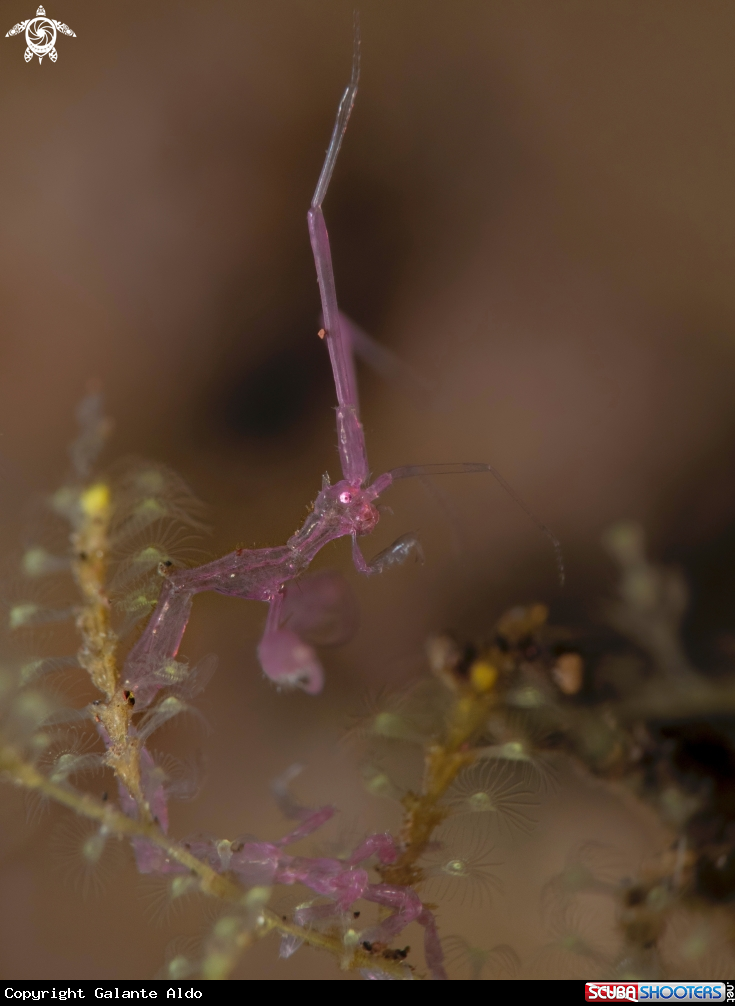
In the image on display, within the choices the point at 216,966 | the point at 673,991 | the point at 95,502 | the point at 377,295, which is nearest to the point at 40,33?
the point at 377,295

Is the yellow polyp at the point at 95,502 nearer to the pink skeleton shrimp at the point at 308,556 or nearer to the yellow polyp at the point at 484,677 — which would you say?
the pink skeleton shrimp at the point at 308,556

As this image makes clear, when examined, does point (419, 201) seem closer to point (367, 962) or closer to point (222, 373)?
point (222, 373)

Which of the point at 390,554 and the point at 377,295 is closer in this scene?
the point at 390,554

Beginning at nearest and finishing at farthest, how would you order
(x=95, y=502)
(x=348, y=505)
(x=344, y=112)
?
(x=95, y=502) → (x=348, y=505) → (x=344, y=112)

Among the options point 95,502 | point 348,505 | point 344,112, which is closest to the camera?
point 95,502

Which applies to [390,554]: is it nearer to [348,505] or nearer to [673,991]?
[348,505]

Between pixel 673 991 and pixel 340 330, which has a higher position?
pixel 340 330

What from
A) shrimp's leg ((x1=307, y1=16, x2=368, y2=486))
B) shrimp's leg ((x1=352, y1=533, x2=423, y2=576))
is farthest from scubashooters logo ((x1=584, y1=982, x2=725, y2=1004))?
shrimp's leg ((x1=307, y1=16, x2=368, y2=486))
